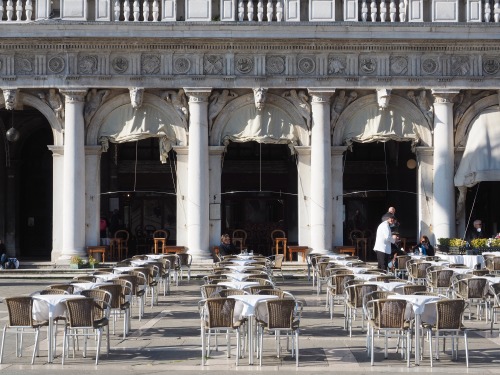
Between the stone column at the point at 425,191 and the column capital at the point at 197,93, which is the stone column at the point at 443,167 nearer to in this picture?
the stone column at the point at 425,191

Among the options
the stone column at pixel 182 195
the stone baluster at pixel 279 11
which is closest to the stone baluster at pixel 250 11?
the stone baluster at pixel 279 11

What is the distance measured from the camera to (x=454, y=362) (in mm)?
14820

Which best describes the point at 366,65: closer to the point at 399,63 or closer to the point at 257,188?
the point at 399,63

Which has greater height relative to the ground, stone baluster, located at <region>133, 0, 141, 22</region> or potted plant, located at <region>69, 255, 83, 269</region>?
stone baluster, located at <region>133, 0, 141, 22</region>

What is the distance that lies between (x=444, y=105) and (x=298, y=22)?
17.9 ft

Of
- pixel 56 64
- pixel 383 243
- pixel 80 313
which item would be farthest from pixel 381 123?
pixel 80 313

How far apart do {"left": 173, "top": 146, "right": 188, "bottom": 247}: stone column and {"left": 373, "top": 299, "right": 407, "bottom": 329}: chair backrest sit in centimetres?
1814

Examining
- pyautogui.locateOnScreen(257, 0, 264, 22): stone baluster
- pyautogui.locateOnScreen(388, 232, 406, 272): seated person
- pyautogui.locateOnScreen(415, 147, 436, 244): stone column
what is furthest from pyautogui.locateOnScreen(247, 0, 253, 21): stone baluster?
pyautogui.locateOnScreen(388, 232, 406, 272): seated person

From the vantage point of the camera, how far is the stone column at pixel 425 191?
3262cm

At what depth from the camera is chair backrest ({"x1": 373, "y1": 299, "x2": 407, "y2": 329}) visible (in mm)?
14688

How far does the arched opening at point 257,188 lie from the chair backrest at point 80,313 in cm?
2395

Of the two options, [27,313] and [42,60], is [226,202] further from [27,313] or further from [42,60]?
[27,313]

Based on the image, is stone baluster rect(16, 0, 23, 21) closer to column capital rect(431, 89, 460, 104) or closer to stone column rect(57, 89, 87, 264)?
stone column rect(57, 89, 87, 264)

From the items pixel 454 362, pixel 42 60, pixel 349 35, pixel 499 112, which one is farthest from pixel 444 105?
pixel 454 362
